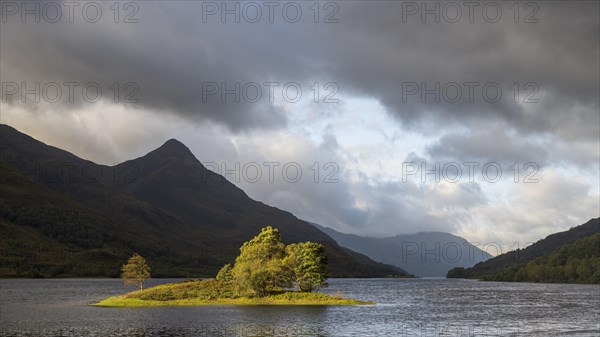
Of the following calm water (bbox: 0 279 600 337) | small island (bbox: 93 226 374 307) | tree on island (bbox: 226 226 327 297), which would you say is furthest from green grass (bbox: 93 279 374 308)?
calm water (bbox: 0 279 600 337)

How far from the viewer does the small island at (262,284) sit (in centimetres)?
17175

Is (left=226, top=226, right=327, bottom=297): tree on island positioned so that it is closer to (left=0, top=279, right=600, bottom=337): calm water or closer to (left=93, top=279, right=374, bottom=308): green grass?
(left=93, top=279, right=374, bottom=308): green grass

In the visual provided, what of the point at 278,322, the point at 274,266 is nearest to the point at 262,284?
the point at 274,266

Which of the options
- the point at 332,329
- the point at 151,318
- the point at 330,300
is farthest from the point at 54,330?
the point at 330,300

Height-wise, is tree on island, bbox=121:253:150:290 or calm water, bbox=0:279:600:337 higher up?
tree on island, bbox=121:253:150:290

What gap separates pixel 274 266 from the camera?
174 meters

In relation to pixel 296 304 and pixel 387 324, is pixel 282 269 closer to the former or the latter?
pixel 296 304

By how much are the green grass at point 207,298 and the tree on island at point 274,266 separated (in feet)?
14.8

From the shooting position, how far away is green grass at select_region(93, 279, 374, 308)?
170m

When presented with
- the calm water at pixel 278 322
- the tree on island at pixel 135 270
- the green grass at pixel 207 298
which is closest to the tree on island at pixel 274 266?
the green grass at pixel 207 298

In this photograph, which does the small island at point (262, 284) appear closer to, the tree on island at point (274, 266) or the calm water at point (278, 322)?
the tree on island at point (274, 266)

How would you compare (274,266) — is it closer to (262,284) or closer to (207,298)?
(262,284)

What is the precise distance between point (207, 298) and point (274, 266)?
24.4 metres

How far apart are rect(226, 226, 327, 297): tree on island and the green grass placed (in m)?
4.52
